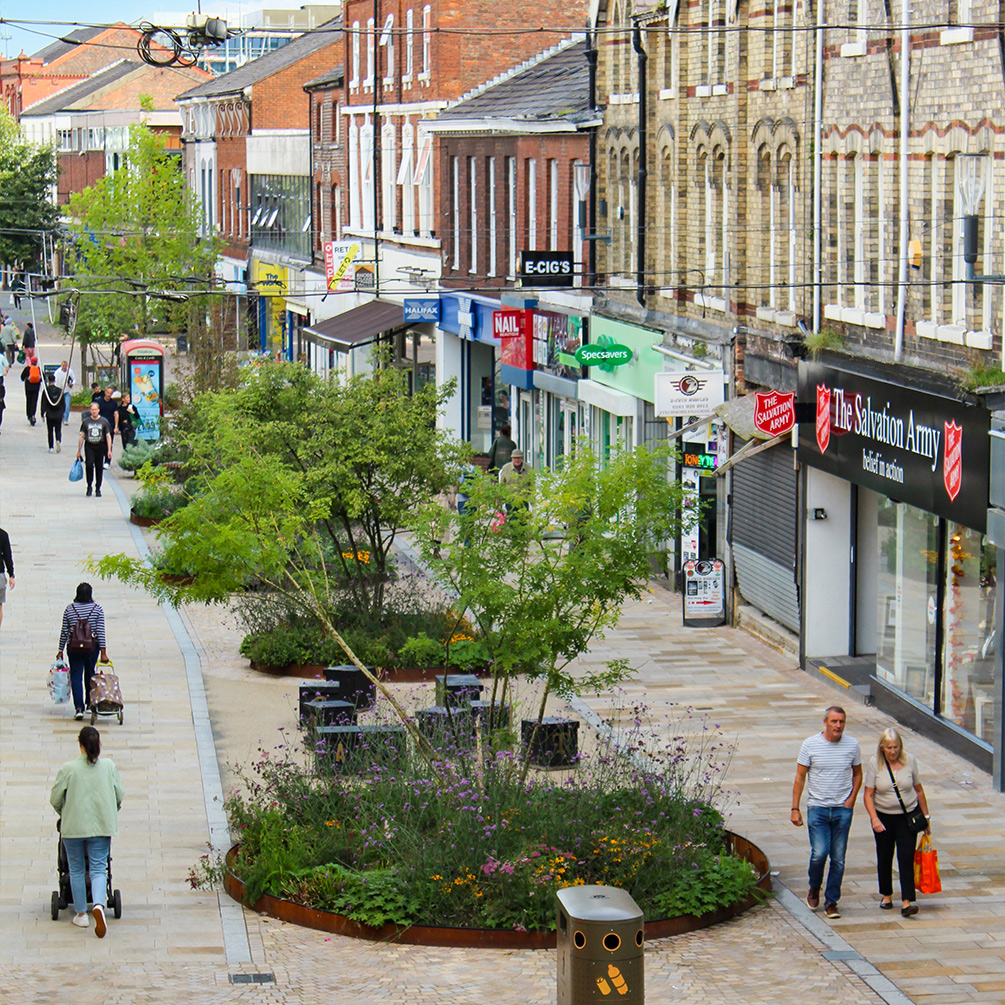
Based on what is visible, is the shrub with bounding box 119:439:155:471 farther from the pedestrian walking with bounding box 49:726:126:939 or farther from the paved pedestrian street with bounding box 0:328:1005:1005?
the pedestrian walking with bounding box 49:726:126:939

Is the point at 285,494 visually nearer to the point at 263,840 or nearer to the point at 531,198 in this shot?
the point at 263,840

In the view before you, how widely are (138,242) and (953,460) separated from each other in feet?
158

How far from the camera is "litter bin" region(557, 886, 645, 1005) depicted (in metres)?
9.27

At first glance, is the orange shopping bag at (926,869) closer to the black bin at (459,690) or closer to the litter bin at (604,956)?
the litter bin at (604,956)

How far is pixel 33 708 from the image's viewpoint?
61.2 feet

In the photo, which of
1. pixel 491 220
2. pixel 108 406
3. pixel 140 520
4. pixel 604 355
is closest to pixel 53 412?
pixel 108 406

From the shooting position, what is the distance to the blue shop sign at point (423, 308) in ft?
133

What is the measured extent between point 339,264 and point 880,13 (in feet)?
94.6

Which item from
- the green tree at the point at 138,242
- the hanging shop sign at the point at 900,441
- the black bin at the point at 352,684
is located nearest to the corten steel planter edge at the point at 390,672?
the black bin at the point at 352,684

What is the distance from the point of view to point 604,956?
30.4 feet

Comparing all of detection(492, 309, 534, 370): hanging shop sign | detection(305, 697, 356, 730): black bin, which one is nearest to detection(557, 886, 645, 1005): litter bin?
detection(305, 697, 356, 730): black bin

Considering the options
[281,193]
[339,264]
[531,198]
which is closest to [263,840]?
[531,198]

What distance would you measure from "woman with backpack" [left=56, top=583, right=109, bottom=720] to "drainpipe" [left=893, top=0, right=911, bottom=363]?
8433 mm

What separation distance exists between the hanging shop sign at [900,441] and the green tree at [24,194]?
7280 cm
